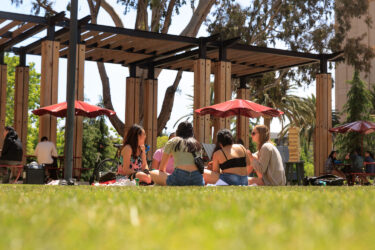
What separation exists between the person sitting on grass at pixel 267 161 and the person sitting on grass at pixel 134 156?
1.91 metres

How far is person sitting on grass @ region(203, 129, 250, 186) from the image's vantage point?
10016 millimetres

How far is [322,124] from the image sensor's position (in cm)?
2230

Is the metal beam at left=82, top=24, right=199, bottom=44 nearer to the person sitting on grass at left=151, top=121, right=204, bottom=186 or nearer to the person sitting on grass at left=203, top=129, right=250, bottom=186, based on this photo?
the person sitting on grass at left=203, top=129, right=250, bottom=186

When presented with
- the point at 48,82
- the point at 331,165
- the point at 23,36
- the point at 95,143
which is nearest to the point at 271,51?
the point at 331,165

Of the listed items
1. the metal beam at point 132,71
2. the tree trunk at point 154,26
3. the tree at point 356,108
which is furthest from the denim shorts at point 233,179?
the tree at point 356,108

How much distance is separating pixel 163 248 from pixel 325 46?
28.3 metres

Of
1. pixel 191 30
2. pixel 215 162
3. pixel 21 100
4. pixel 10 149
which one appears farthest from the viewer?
pixel 191 30

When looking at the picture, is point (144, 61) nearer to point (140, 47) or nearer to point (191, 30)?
point (140, 47)

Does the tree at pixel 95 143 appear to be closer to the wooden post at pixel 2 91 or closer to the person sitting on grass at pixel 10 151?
the wooden post at pixel 2 91

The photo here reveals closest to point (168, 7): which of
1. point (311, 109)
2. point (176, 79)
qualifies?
point (176, 79)

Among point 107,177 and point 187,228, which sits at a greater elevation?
point 187,228

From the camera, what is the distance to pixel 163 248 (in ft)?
6.01

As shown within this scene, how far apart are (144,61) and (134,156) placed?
12.5m

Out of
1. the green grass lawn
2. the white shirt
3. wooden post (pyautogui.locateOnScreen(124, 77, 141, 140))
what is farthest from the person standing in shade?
the green grass lawn
